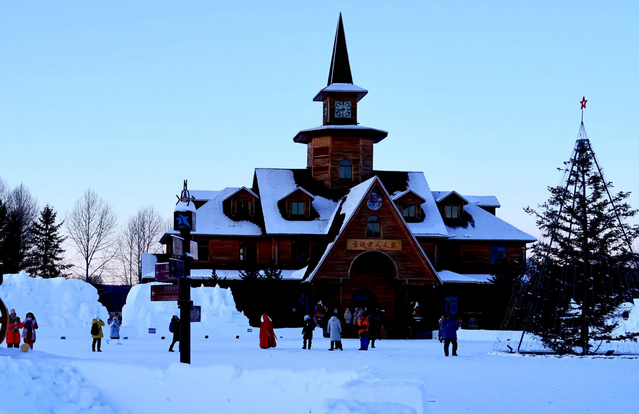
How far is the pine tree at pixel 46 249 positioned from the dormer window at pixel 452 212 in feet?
110

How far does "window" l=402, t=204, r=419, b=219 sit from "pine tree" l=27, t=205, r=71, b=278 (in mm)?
32347

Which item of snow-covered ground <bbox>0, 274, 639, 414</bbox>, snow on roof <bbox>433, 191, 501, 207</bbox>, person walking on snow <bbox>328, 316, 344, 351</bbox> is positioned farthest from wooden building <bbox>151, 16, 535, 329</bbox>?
snow-covered ground <bbox>0, 274, 639, 414</bbox>

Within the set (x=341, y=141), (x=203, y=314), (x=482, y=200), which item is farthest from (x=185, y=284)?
(x=482, y=200)

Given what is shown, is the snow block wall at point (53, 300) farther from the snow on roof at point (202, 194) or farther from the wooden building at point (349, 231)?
the snow on roof at point (202, 194)

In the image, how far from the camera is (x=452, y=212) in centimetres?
5397

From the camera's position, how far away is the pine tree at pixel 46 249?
6950 centimetres

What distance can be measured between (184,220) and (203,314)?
2359cm

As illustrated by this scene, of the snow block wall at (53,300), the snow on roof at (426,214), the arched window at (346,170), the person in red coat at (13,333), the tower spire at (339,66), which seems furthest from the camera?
the tower spire at (339,66)

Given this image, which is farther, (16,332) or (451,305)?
(451,305)

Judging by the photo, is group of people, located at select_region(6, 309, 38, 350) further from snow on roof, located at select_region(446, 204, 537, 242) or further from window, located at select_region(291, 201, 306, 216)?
snow on roof, located at select_region(446, 204, 537, 242)

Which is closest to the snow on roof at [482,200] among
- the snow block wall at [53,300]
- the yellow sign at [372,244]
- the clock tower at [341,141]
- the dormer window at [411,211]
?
the dormer window at [411,211]

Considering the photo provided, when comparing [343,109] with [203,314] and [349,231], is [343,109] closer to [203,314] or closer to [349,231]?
[349,231]

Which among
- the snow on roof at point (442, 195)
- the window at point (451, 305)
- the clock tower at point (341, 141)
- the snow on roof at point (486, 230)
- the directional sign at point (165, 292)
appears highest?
the clock tower at point (341, 141)

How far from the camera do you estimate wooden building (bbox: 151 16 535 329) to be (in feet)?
151
